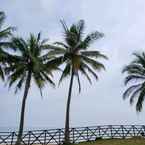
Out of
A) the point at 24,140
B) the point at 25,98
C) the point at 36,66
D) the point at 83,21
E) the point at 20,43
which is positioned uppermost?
the point at 83,21

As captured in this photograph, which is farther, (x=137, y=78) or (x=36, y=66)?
(x=137, y=78)

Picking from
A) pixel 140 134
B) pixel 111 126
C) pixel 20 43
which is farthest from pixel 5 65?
Answer: pixel 140 134

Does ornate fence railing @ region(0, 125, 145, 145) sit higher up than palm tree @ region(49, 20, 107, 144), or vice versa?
palm tree @ region(49, 20, 107, 144)

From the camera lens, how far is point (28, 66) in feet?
129

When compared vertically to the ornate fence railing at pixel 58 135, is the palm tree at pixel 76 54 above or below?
above

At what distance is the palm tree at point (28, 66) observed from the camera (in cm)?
3875

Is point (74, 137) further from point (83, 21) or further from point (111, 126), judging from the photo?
point (83, 21)

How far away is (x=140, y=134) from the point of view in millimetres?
44656

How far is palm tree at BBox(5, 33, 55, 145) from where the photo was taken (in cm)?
3875

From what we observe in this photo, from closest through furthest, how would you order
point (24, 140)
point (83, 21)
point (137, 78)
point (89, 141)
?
1. point (24, 140)
2. point (89, 141)
3. point (83, 21)
4. point (137, 78)

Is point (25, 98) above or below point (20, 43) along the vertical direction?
below

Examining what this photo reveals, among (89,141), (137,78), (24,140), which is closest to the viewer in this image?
(24,140)

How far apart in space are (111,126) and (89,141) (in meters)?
4.62

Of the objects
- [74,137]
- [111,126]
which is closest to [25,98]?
[74,137]
